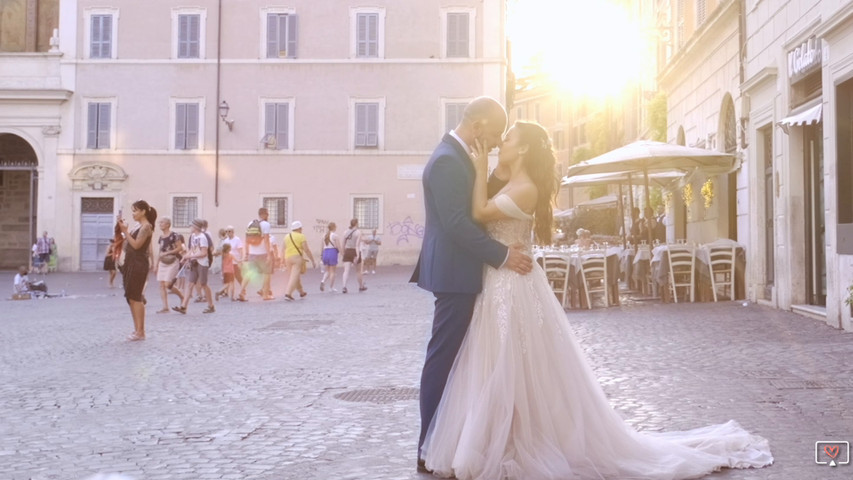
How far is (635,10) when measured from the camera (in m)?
37.9

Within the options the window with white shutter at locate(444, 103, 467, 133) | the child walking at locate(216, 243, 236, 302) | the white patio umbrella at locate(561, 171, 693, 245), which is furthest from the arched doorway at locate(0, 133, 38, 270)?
the white patio umbrella at locate(561, 171, 693, 245)

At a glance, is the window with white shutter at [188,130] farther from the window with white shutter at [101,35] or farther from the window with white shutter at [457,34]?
the window with white shutter at [457,34]

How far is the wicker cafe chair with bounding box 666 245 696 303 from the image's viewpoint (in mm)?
16812

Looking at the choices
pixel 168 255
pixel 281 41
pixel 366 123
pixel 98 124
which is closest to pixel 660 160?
pixel 168 255

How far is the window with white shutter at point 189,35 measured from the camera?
37406 mm

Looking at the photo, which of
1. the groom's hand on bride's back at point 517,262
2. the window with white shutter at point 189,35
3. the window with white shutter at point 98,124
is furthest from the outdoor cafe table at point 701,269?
the window with white shutter at point 98,124

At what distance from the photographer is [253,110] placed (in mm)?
37062

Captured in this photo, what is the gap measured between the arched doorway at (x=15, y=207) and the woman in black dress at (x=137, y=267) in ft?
97.2

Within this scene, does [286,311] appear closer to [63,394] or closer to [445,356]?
[63,394]

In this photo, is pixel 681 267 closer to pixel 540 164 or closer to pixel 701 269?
pixel 701 269

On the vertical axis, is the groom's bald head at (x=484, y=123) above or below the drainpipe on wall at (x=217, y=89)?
below

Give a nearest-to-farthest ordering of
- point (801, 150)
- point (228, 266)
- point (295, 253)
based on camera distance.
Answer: point (801, 150) < point (228, 266) < point (295, 253)

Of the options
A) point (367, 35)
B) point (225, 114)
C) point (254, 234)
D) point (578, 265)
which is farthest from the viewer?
point (367, 35)

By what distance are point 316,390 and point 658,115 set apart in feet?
76.4
